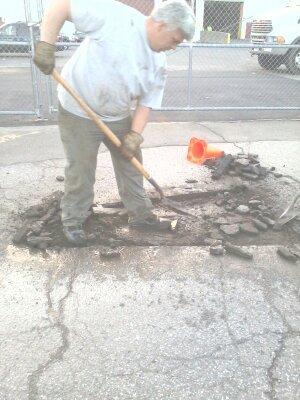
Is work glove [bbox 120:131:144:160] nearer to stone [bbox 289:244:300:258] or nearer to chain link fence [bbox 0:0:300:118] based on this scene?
stone [bbox 289:244:300:258]

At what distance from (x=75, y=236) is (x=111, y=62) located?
4.83 feet

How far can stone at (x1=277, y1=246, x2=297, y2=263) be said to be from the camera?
11.3 feet

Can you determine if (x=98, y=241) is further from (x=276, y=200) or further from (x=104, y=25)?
(x=276, y=200)

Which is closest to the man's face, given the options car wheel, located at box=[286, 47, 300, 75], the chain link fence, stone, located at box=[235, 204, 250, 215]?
stone, located at box=[235, 204, 250, 215]

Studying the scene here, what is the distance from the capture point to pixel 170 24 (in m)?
2.75

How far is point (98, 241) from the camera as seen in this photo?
11.8ft

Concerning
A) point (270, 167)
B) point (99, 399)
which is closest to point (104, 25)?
point (99, 399)

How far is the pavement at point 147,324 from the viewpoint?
7.57 ft

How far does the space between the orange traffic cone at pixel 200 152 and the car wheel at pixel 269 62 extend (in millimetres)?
8924

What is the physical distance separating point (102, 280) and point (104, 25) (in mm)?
1833

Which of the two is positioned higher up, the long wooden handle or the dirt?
the long wooden handle

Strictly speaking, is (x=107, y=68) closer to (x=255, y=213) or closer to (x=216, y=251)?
(x=216, y=251)

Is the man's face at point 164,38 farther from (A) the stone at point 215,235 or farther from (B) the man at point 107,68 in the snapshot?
(A) the stone at point 215,235

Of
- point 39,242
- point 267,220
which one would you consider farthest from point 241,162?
point 39,242
